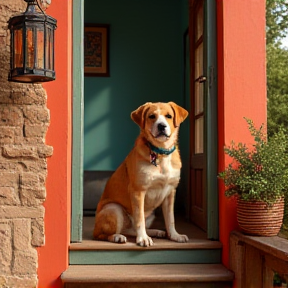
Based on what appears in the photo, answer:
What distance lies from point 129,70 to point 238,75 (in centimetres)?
261

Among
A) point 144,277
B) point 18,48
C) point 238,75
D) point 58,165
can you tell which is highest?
point 18,48

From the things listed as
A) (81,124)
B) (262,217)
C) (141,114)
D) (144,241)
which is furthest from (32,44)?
(262,217)

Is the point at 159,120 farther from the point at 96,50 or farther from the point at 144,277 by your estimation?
the point at 96,50

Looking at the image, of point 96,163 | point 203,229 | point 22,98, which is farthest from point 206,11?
point 96,163

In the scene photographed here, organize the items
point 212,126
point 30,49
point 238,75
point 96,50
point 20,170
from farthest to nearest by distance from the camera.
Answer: point 96,50, point 212,126, point 238,75, point 20,170, point 30,49

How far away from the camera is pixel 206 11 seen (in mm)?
3693

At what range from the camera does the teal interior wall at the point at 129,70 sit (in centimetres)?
584

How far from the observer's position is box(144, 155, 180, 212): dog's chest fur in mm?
3473

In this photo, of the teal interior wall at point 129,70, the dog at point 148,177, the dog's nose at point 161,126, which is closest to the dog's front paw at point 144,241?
the dog at point 148,177

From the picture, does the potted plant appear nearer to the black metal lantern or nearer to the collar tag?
the collar tag

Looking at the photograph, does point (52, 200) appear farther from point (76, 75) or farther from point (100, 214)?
point (76, 75)

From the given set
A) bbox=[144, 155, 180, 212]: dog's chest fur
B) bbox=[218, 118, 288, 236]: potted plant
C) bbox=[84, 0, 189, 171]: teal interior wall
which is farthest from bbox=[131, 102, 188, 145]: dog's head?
bbox=[84, 0, 189, 171]: teal interior wall

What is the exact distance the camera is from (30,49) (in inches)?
118

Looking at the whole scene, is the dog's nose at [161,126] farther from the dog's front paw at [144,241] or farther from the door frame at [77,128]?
the dog's front paw at [144,241]
